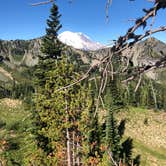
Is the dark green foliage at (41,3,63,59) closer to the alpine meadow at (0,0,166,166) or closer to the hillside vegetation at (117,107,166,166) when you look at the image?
the alpine meadow at (0,0,166,166)

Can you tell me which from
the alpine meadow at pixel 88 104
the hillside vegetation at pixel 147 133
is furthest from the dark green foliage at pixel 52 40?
the hillside vegetation at pixel 147 133

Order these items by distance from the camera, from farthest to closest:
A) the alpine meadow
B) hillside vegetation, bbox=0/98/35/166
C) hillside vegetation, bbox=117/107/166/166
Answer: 1. hillside vegetation, bbox=117/107/166/166
2. hillside vegetation, bbox=0/98/35/166
3. the alpine meadow

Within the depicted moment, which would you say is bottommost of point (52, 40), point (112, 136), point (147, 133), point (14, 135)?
point (147, 133)

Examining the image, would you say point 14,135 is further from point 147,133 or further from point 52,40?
point 52,40

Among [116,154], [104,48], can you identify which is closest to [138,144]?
[116,154]

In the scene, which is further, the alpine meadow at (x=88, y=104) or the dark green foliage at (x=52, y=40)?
the dark green foliage at (x=52, y=40)

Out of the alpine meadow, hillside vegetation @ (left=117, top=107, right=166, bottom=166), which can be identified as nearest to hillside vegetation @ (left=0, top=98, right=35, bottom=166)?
the alpine meadow

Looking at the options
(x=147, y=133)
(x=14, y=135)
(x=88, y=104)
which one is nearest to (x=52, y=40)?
(x=88, y=104)

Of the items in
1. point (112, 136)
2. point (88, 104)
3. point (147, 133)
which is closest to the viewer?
point (88, 104)

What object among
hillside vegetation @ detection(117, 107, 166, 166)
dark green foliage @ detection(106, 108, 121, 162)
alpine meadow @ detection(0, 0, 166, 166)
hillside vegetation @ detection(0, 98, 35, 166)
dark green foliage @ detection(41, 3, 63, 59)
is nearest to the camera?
alpine meadow @ detection(0, 0, 166, 166)

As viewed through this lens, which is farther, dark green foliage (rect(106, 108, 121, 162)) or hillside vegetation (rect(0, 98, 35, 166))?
dark green foliage (rect(106, 108, 121, 162))

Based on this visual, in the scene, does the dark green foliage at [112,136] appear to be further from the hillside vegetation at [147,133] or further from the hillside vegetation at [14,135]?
the hillside vegetation at [147,133]

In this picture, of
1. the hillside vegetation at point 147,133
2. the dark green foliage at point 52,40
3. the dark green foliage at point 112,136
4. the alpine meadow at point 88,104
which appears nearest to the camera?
the alpine meadow at point 88,104

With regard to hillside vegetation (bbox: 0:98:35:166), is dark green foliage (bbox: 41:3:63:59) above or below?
above
